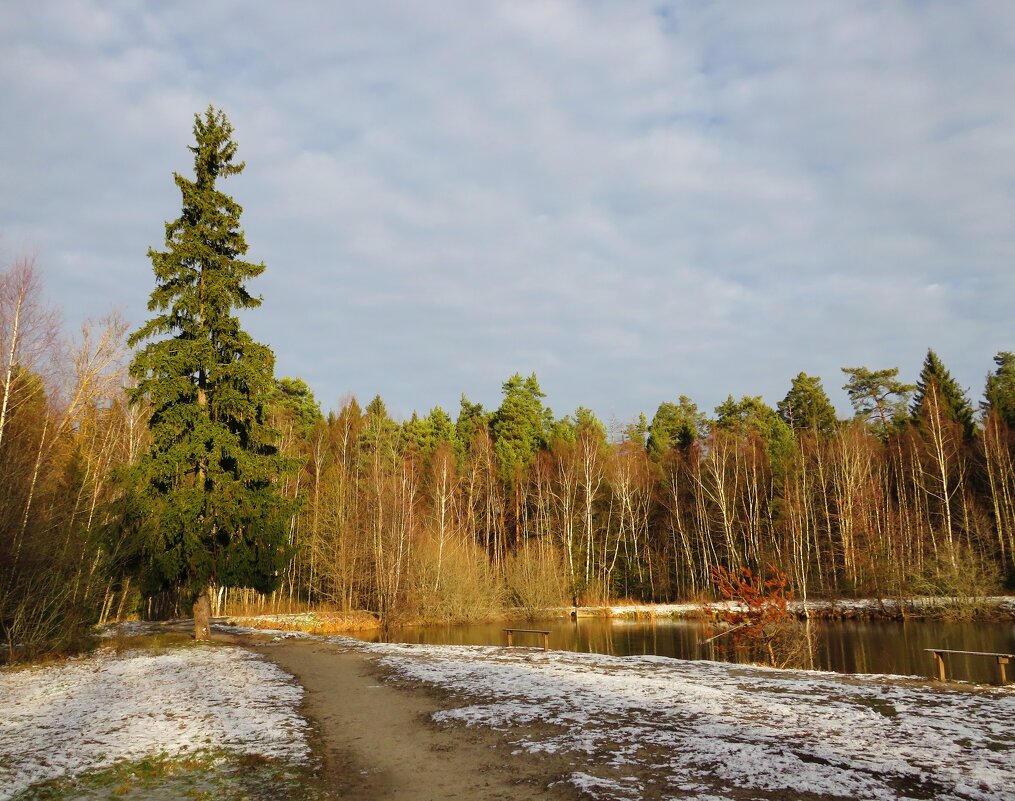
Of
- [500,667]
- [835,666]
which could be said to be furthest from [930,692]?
[835,666]

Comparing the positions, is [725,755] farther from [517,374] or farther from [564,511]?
[517,374]

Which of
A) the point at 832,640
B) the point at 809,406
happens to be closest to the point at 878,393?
the point at 809,406

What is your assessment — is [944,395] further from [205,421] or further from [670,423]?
[205,421]

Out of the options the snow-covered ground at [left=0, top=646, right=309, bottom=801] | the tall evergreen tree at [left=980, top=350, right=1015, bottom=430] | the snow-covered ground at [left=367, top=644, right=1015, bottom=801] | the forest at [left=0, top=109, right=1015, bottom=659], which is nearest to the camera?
the snow-covered ground at [left=367, top=644, right=1015, bottom=801]

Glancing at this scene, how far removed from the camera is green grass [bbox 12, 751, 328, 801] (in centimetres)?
634

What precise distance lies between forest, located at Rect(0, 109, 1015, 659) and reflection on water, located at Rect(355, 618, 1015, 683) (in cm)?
329

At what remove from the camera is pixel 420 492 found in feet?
163

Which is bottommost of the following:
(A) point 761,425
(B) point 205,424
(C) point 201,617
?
(C) point 201,617

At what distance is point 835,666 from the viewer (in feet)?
64.3

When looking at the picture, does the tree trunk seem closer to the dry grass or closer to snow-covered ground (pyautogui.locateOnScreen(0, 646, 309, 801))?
snow-covered ground (pyautogui.locateOnScreen(0, 646, 309, 801))

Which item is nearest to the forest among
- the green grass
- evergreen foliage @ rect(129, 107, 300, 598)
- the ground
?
evergreen foliage @ rect(129, 107, 300, 598)

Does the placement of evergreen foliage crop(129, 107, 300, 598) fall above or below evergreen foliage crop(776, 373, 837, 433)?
below

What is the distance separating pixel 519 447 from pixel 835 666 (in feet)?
124

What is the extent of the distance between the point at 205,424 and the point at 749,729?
16.1 meters
